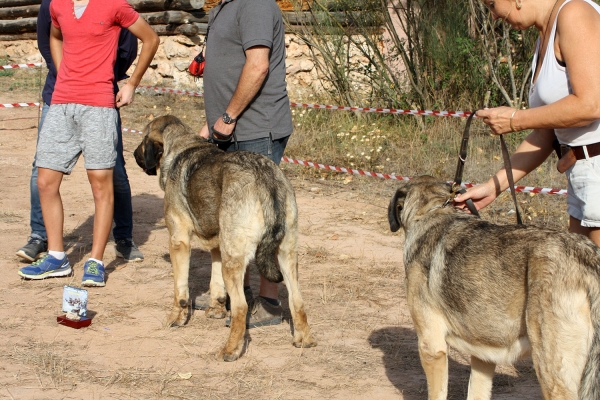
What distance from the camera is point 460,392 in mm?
4719

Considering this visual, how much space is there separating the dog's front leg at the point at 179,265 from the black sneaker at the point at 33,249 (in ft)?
6.86

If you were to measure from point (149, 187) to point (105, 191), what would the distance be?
4.11 m

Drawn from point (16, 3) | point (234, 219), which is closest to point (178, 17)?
point (16, 3)

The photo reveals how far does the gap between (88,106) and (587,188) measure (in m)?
4.45

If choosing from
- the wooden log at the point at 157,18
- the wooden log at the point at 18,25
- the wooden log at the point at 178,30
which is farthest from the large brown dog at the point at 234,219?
the wooden log at the point at 18,25

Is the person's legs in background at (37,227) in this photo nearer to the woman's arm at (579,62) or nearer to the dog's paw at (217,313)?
the dog's paw at (217,313)

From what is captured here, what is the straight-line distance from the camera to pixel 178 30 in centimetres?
1625

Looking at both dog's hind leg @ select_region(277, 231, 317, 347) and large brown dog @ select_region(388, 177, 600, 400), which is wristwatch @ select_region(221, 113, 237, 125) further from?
large brown dog @ select_region(388, 177, 600, 400)

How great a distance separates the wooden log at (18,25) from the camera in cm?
1822

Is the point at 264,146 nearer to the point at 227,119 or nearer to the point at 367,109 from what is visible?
the point at 227,119

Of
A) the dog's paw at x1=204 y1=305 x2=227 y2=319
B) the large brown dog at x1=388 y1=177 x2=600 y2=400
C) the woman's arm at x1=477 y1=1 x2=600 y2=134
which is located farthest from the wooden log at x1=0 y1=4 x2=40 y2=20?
the woman's arm at x1=477 y1=1 x2=600 y2=134

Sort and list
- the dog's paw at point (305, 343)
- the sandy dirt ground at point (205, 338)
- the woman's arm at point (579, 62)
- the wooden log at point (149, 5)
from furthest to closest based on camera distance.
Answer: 1. the wooden log at point (149, 5)
2. the dog's paw at point (305, 343)
3. the sandy dirt ground at point (205, 338)
4. the woman's arm at point (579, 62)

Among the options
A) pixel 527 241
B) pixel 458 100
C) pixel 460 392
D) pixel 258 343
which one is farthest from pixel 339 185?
pixel 527 241

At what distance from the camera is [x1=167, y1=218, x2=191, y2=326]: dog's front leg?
18.8 feet
